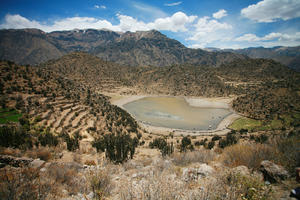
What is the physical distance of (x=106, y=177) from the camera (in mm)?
3572

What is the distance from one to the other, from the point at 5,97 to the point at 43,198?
63.2ft

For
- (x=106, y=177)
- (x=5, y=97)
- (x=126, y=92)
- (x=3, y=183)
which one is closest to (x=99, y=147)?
(x=106, y=177)

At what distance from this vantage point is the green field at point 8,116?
1196 centimetres

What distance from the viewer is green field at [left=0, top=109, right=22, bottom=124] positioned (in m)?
12.0

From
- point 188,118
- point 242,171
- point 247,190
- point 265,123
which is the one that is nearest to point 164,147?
point 242,171

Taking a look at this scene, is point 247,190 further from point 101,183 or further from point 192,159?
Result: point 192,159

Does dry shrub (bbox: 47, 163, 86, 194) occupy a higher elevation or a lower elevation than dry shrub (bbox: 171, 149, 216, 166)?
higher

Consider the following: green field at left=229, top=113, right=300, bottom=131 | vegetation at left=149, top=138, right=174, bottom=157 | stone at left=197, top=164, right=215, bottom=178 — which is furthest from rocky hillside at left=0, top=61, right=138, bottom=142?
green field at left=229, top=113, right=300, bottom=131

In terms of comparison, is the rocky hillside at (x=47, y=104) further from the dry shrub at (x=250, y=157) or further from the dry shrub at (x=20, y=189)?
the dry shrub at (x=250, y=157)

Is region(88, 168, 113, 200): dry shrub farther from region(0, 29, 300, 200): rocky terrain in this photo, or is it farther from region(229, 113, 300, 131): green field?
region(229, 113, 300, 131): green field

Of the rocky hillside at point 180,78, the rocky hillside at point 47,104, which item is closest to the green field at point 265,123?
the rocky hillside at point 180,78

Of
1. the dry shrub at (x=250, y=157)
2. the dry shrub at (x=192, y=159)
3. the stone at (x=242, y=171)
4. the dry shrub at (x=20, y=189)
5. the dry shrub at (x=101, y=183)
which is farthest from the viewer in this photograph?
the dry shrub at (x=192, y=159)

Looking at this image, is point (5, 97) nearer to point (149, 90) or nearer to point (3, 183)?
point (3, 183)

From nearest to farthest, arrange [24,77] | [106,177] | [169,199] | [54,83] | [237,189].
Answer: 1. [169,199]
2. [237,189]
3. [106,177]
4. [24,77]
5. [54,83]
